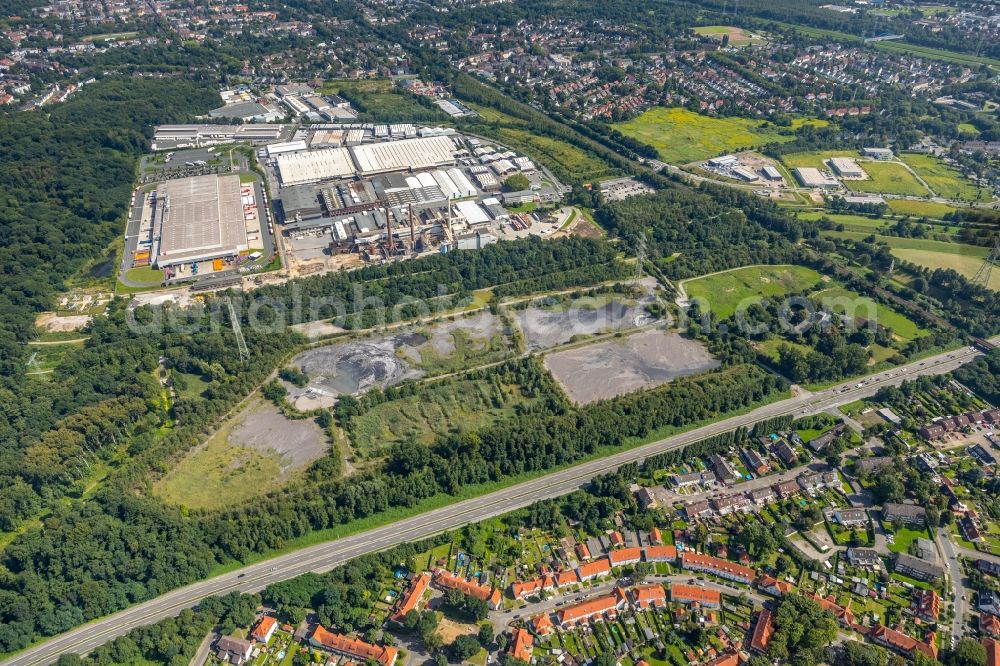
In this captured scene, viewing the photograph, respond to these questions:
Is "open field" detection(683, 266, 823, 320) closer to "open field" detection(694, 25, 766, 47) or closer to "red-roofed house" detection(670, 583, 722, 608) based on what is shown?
"red-roofed house" detection(670, 583, 722, 608)

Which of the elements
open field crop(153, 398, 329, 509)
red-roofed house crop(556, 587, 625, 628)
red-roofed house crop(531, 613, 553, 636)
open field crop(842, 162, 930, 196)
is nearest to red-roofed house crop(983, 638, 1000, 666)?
red-roofed house crop(556, 587, 625, 628)

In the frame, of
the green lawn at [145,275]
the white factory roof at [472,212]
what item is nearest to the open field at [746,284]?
the white factory roof at [472,212]

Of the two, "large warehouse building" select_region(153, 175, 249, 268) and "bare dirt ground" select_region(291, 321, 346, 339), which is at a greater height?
"large warehouse building" select_region(153, 175, 249, 268)

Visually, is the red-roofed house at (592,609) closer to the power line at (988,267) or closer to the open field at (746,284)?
the open field at (746,284)

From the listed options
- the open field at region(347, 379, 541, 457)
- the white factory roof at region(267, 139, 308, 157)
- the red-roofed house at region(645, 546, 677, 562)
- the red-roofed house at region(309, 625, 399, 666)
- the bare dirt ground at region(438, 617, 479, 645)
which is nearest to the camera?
the red-roofed house at region(309, 625, 399, 666)

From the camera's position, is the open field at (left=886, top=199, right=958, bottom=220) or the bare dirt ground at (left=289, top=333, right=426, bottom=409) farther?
the open field at (left=886, top=199, right=958, bottom=220)

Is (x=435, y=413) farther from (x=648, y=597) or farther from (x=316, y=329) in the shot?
(x=648, y=597)

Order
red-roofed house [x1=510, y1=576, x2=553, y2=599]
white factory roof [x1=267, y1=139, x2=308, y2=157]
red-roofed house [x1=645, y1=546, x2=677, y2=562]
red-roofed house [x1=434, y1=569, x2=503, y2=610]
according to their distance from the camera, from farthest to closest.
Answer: white factory roof [x1=267, y1=139, x2=308, y2=157] → red-roofed house [x1=645, y1=546, x2=677, y2=562] → red-roofed house [x1=510, y1=576, x2=553, y2=599] → red-roofed house [x1=434, y1=569, x2=503, y2=610]
